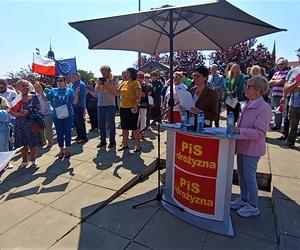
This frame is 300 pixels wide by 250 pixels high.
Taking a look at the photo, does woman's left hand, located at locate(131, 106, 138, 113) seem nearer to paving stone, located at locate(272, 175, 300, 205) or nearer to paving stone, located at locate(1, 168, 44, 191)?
paving stone, located at locate(1, 168, 44, 191)

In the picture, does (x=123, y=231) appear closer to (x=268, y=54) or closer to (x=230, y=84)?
(x=230, y=84)

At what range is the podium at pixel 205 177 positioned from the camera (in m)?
2.72

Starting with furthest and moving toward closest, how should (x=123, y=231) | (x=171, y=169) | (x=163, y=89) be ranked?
1. (x=163, y=89)
2. (x=171, y=169)
3. (x=123, y=231)

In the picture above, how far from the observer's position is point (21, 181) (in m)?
4.30

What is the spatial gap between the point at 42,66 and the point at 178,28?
692cm

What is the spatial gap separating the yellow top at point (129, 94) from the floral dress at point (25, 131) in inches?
65.7

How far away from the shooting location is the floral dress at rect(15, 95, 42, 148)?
4.65 m

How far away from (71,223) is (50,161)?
8.14 feet

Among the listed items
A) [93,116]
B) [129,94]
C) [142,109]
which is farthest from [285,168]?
[93,116]

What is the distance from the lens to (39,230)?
9.67 feet

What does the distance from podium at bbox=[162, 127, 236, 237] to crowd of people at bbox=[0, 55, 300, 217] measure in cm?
32

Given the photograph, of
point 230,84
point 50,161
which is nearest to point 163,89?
point 230,84

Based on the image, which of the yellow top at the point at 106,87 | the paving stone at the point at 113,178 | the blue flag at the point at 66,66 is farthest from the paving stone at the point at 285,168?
the blue flag at the point at 66,66

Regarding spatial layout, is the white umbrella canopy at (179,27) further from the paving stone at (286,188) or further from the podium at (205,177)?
the paving stone at (286,188)
